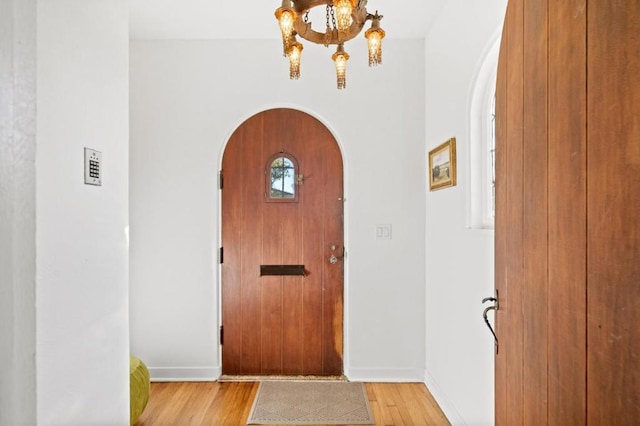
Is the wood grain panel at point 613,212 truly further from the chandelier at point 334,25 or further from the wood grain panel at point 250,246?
the wood grain panel at point 250,246

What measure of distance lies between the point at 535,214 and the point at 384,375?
224 centimetres

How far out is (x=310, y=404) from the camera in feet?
8.00

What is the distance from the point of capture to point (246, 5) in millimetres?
2371

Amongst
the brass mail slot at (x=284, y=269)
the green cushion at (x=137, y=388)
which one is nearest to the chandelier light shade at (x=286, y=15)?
the brass mail slot at (x=284, y=269)

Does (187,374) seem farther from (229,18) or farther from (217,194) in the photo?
(229,18)

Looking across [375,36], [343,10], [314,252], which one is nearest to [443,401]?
[314,252]

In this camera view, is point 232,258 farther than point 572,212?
Yes

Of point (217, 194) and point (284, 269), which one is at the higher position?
point (217, 194)

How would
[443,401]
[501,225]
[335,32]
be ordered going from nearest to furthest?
[501,225] < [335,32] < [443,401]

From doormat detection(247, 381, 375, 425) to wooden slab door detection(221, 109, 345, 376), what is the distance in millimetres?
191

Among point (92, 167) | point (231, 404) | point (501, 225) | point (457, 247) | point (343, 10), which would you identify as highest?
point (343, 10)

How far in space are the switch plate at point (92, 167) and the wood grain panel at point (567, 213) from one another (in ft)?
3.82

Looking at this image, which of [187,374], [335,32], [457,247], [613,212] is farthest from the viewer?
[187,374]

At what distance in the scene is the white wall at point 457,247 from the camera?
5.94 ft
